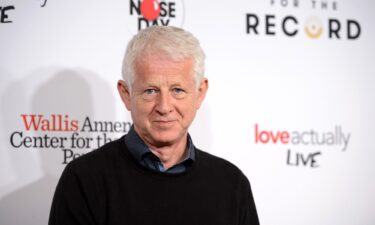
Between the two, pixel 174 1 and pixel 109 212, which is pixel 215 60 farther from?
pixel 109 212

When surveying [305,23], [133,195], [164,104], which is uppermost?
[305,23]

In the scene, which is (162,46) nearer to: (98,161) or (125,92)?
(125,92)

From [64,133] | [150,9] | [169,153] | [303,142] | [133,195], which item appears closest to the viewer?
[133,195]

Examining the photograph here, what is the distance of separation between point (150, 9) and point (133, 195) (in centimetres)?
95

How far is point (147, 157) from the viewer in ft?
4.26

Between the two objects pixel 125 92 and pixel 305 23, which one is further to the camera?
pixel 305 23

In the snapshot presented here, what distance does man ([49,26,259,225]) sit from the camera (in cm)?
121

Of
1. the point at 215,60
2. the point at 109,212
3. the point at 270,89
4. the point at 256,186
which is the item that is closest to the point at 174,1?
the point at 215,60

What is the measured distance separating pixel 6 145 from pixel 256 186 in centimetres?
110

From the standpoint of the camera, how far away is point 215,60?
1.97 meters

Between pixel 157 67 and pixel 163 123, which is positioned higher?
pixel 157 67

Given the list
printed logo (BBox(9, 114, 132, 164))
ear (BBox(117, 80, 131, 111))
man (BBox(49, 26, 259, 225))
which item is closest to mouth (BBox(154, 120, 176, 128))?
man (BBox(49, 26, 259, 225))

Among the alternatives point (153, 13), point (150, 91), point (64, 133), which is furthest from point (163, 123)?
point (153, 13)

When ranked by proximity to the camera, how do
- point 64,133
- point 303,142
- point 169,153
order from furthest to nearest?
1. point 303,142
2. point 64,133
3. point 169,153
